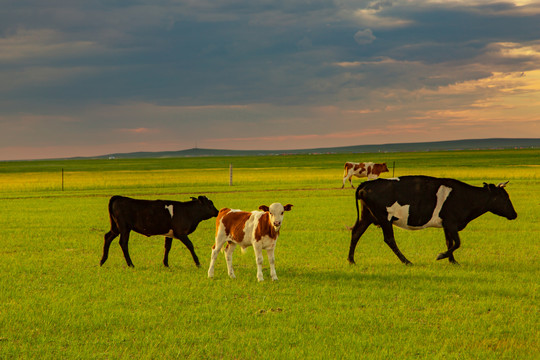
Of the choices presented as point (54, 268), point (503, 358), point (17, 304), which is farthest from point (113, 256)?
point (503, 358)

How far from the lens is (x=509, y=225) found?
20750 mm

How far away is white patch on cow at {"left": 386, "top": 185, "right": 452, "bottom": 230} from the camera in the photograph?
42.7ft

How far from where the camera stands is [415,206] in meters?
13.1

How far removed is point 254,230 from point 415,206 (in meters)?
4.39

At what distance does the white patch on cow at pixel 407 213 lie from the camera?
42.7ft

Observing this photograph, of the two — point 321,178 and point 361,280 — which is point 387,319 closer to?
point 361,280

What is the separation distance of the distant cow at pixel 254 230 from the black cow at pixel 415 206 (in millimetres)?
3038

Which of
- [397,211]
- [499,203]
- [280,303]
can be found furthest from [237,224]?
[499,203]

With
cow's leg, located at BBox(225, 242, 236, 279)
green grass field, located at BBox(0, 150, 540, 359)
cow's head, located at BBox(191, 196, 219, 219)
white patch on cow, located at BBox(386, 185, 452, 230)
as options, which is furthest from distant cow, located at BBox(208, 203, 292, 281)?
white patch on cow, located at BBox(386, 185, 452, 230)

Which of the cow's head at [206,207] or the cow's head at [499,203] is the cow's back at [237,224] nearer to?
the cow's head at [206,207]

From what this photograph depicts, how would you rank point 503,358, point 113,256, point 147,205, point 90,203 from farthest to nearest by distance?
1. point 90,203
2. point 113,256
3. point 147,205
4. point 503,358

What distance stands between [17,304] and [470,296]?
808 cm

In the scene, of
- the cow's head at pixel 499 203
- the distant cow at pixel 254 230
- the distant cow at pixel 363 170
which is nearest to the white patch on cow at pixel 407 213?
the cow's head at pixel 499 203

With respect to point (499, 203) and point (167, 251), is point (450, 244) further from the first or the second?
point (167, 251)
